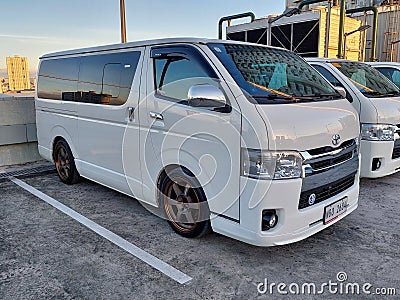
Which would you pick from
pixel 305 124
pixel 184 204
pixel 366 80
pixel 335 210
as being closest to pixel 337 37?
pixel 366 80

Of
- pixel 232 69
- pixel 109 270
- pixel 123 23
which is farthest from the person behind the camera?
pixel 123 23

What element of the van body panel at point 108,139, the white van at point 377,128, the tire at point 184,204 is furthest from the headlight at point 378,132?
the van body panel at point 108,139

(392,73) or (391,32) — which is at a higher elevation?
(391,32)

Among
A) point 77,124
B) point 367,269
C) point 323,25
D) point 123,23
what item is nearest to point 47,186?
point 77,124

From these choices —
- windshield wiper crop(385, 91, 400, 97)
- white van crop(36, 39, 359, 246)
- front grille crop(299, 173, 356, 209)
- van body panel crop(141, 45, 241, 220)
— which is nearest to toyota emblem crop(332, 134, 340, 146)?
white van crop(36, 39, 359, 246)

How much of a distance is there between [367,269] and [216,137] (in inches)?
64.9

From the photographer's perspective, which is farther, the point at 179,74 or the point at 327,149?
the point at 179,74

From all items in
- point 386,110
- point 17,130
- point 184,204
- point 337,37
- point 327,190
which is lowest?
point 184,204

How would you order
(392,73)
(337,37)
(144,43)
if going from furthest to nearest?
(337,37) < (392,73) < (144,43)

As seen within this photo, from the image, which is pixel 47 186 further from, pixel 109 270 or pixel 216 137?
pixel 216 137

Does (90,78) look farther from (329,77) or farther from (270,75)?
(329,77)

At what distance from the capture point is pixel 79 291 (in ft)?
8.71

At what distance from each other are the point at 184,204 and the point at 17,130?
434cm

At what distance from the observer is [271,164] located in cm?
271
